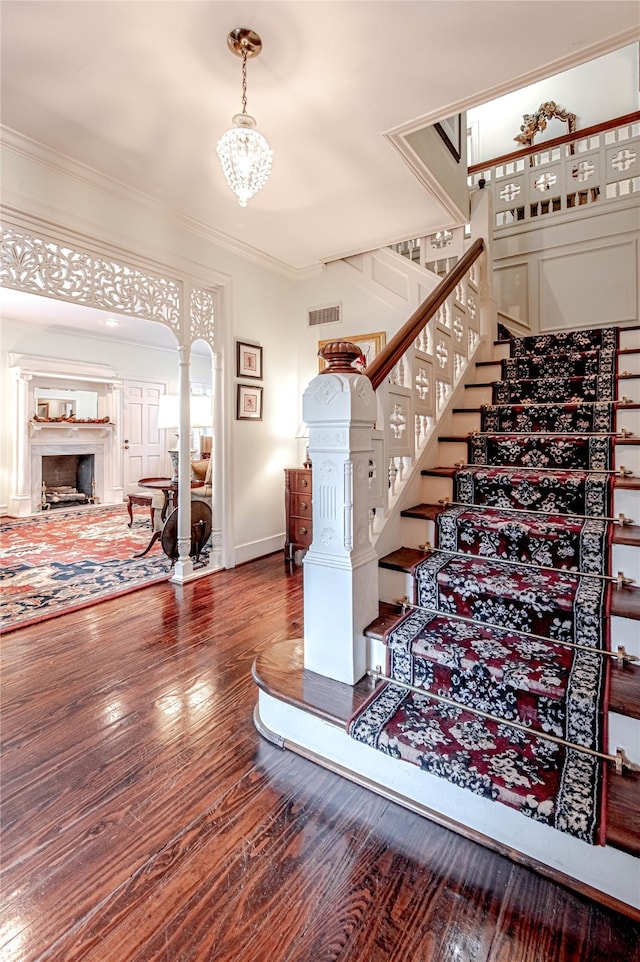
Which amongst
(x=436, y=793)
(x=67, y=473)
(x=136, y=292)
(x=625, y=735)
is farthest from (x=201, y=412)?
(x=67, y=473)

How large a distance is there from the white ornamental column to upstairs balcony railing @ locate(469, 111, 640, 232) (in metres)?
3.64

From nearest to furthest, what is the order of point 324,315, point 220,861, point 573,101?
point 220,861
point 324,315
point 573,101

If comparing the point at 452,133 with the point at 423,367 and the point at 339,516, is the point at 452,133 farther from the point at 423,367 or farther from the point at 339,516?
the point at 339,516

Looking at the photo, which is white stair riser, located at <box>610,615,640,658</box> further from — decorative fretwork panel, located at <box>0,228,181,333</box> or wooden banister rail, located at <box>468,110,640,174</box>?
wooden banister rail, located at <box>468,110,640,174</box>

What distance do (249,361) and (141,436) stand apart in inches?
183

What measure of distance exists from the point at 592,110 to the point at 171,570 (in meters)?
6.14

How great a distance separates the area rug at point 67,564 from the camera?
10.0 feet

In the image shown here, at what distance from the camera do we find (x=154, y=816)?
1.36m

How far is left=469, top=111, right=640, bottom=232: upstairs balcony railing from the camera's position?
401 cm

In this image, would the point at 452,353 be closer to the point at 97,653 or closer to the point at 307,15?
the point at 307,15

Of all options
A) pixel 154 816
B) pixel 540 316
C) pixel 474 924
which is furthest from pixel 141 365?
pixel 474 924

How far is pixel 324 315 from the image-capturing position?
4469 mm

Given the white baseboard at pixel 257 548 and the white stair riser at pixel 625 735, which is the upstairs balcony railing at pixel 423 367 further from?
the white baseboard at pixel 257 548

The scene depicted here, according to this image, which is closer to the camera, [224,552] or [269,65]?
[269,65]
